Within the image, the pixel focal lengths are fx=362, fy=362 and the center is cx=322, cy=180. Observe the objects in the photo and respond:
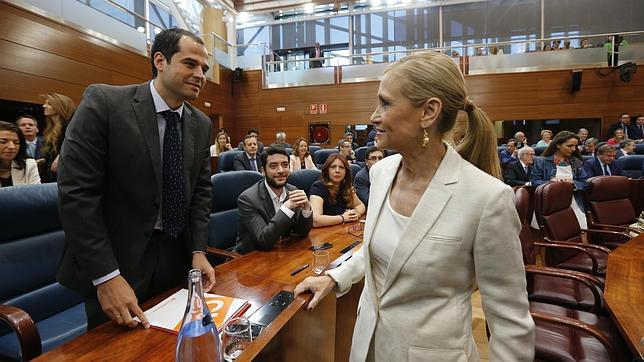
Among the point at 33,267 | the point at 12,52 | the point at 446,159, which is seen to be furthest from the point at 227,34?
the point at 446,159

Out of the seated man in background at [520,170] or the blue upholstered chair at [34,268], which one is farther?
the seated man in background at [520,170]

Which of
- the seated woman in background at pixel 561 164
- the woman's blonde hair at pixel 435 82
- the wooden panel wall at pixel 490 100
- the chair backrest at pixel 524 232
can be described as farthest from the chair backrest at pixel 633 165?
the woman's blonde hair at pixel 435 82

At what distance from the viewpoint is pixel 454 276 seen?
0.90 meters

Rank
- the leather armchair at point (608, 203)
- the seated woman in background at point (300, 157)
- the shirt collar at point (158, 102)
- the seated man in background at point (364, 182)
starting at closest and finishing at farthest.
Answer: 1. the shirt collar at point (158, 102)
2. the leather armchair at point (608, 203)
3. the seated man in background at point (364, 182)
4. the seated woman in background at point (300, 157)

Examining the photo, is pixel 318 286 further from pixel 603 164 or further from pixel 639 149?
pixel 639 149

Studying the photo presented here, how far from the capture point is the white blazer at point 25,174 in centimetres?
281

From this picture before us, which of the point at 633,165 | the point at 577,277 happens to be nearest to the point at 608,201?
the point at 577,277

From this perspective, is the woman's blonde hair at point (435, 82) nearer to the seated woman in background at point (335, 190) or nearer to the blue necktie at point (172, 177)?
the blue necktie at point (172, 177)

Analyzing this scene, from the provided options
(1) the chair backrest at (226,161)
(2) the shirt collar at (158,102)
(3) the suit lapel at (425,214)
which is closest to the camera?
(3) the suit lapel at (425,214)

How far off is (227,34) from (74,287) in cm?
1262

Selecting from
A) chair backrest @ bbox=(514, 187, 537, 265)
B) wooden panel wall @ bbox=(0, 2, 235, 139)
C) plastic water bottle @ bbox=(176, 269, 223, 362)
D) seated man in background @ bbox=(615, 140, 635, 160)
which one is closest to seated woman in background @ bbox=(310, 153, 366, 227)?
chair backrest @ bbox=(514, 187, 537, 265)

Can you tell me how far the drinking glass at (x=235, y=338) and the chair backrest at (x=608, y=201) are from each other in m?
3.42

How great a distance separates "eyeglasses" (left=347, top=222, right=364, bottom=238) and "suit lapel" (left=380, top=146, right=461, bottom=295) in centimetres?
139

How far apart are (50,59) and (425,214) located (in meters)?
6.99
